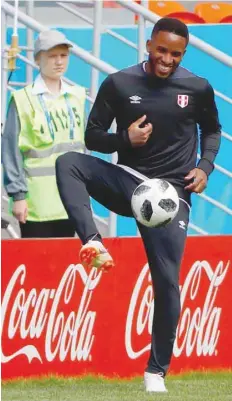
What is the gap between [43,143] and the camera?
9703mm

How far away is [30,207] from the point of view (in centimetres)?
971

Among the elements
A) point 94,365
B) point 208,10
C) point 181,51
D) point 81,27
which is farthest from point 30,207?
point 208,10

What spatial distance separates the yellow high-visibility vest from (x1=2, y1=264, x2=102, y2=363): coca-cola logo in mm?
474

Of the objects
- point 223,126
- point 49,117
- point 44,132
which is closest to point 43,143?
point 44,132

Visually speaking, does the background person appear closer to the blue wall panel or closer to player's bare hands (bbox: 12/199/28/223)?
player's bare hands (bbox: 12/199/28/223)

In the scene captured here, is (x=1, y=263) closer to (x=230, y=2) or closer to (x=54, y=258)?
(x=54, y=258)

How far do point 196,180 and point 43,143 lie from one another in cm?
162

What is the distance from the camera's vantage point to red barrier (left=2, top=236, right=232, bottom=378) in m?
9.35

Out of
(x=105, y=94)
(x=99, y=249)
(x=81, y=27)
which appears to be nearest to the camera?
(x=99, y=249)

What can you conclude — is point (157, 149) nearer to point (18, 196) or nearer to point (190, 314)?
point (18, 196)

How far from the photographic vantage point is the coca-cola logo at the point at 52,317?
9328 mm

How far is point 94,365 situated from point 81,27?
5.24 meters

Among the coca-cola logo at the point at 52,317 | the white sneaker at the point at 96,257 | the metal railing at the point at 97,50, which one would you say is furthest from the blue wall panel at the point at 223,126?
the white sneaker at the point at 96,257

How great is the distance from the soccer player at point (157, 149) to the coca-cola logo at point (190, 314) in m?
1.20
